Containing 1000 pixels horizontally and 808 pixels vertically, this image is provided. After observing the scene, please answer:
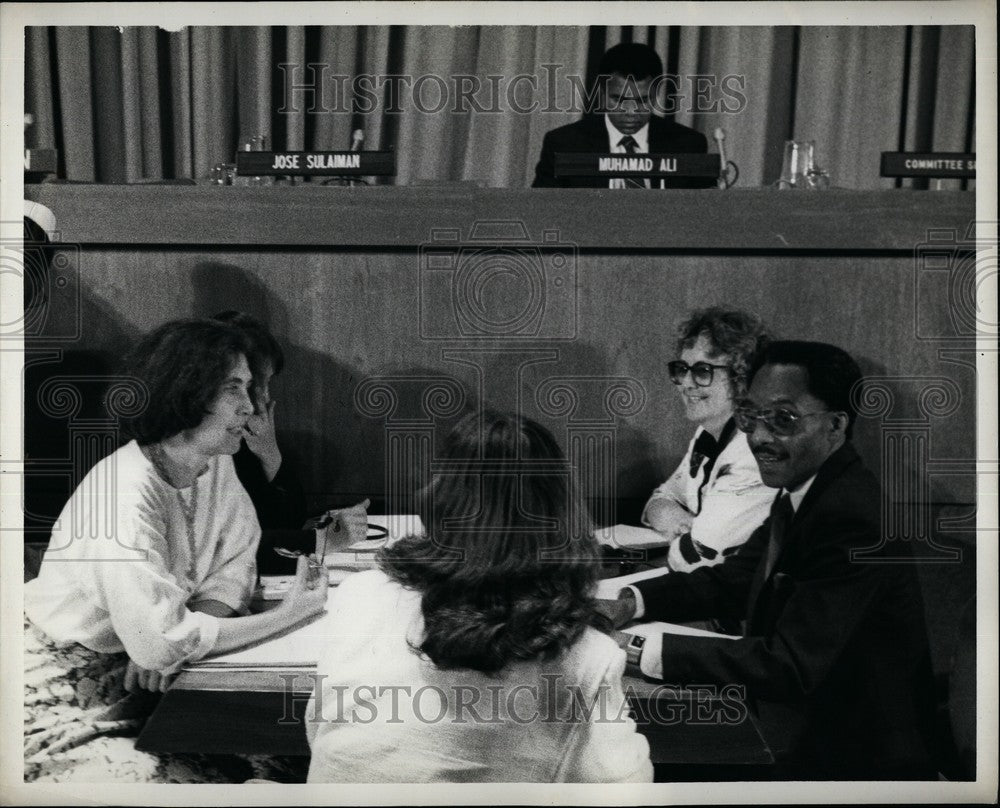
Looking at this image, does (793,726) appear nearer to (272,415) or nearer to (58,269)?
(272,415)

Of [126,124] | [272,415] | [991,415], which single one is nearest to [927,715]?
[991,415]

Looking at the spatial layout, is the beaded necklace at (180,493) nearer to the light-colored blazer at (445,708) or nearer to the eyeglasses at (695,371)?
the light-colored blazer at (445,708)

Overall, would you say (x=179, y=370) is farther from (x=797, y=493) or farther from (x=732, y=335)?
(x=797, y=493)

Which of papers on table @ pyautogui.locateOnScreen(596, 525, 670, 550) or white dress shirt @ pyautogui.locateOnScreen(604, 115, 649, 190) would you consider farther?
white dress shirt @ pyautogui.locateOnScreen(604, 115, 649, 190)

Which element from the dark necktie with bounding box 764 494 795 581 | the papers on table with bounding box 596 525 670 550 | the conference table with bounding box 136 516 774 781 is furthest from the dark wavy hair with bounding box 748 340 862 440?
the conference table with bounding box 136 516 774 781

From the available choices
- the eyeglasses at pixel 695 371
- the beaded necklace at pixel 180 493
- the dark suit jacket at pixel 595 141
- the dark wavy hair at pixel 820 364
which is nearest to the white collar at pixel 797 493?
the dark wavy hair at pixel 820 364

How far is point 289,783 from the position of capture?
206cm

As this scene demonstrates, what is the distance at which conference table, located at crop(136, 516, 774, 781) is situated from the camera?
2.02 meters

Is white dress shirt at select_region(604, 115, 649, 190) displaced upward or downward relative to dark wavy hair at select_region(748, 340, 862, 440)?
upward

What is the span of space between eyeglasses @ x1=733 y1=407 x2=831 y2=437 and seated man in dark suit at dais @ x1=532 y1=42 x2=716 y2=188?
45cm

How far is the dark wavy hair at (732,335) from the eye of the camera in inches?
82.2

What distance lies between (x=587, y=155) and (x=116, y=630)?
122cm

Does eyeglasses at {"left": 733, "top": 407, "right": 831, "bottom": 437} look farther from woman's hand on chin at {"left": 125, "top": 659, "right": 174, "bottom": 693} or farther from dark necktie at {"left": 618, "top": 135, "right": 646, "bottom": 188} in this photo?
woman's hand on chin at {"left": 125, "top": 659, "right": 174, "bottom": 693}

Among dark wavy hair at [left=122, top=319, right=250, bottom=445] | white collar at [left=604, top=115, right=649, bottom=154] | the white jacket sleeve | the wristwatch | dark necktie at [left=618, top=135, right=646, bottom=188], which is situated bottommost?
the white jacket sleeve
